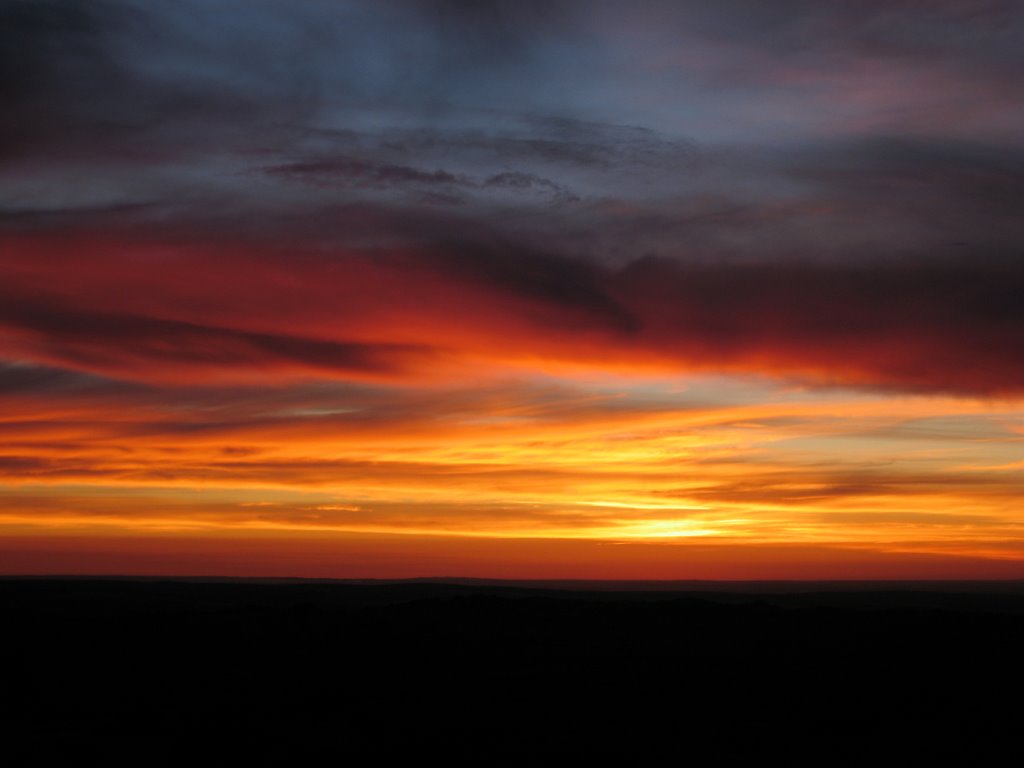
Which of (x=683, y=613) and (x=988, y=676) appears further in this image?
(x=683, y=613)

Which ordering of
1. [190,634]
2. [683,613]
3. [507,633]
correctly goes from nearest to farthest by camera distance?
[190,634] → [507,633] → [683,613]

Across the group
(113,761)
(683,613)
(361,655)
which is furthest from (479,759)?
(683,613)

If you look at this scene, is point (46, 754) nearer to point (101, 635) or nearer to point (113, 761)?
point (113, 761)

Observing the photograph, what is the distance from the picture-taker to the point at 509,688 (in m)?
32.4

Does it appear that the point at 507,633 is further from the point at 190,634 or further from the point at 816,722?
the point at 816,722

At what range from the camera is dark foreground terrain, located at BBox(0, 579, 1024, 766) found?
81.7 ft

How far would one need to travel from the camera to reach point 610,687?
3247 cm

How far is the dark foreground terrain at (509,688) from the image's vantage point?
81.7 ft

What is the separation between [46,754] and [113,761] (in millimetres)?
1777

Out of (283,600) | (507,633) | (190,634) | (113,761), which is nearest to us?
(113,761)

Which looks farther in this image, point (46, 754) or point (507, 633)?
point (507, 633)

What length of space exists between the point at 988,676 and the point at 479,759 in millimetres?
19521

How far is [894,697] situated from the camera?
30922 mm

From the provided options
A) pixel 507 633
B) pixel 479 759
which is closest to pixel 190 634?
pixel 507 633
